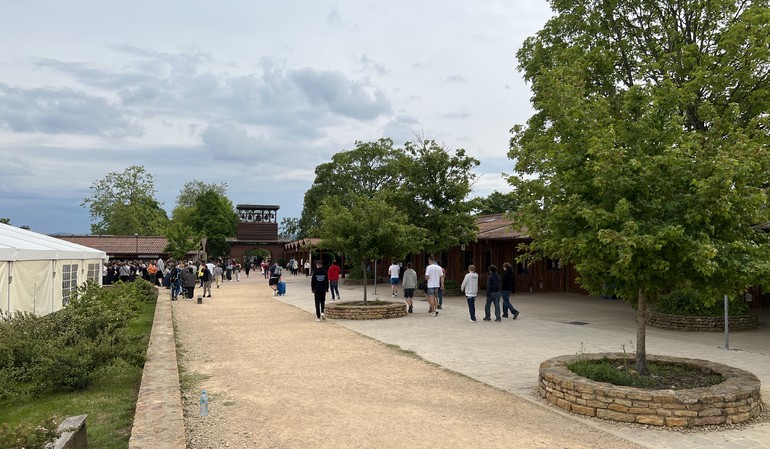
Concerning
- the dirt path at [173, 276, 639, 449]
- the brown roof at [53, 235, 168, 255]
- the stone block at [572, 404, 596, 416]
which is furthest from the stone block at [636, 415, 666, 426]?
the brown roof at [53, 235, 168, 255]

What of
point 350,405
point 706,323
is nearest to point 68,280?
point 350,405

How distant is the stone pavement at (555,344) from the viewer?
548 centimetres

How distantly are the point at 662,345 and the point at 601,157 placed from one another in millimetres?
5922

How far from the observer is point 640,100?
23.6 feet

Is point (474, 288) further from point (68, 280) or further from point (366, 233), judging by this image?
point (68, 280)

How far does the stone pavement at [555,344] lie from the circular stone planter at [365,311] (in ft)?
1.21

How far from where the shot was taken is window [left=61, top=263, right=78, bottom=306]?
1615cm

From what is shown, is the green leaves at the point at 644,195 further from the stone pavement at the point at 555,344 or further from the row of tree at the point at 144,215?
the row of tree at the point at 144,215

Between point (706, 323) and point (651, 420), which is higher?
point (706, 323)

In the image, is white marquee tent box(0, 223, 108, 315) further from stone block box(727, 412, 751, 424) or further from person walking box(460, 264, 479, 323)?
stone block box(727, 412, 751, 424)

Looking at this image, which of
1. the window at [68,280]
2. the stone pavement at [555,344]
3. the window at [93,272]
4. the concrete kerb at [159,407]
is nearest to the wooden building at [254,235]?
the window at [93,272]

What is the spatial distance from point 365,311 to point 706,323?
26.6 feet

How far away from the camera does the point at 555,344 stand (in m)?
10.7

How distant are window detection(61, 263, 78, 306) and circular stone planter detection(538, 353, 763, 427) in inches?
571
